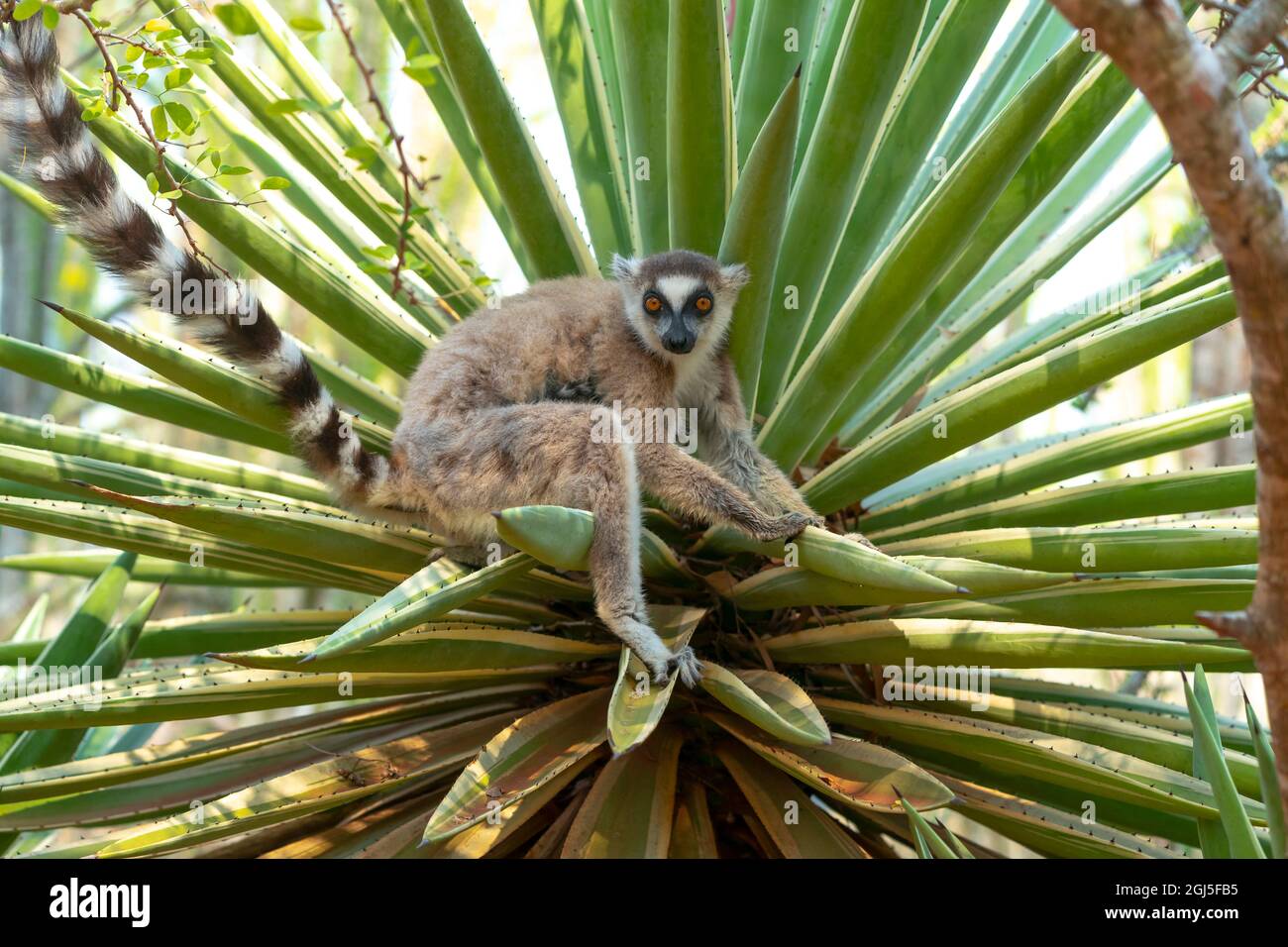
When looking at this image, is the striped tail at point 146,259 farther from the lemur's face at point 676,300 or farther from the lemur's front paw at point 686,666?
the lemur's front paw at point 686,666

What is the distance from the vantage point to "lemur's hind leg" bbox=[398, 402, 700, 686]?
9.14ft

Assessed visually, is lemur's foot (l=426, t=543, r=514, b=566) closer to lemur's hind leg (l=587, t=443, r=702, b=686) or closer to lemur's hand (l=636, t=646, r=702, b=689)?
lemur's hind leg (l=587, t=443, r=702, b=686)

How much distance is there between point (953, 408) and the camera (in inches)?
114

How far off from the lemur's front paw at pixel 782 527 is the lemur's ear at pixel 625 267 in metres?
1.11

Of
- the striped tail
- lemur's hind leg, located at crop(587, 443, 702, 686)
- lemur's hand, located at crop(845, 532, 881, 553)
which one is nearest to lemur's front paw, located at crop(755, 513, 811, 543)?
lemur's hand, located at crop(845, 532, 881, 553)

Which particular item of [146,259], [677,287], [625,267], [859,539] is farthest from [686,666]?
[146,259]

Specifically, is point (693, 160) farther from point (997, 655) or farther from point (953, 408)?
point (997, 655)

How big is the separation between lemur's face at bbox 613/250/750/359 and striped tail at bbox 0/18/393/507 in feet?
3.06

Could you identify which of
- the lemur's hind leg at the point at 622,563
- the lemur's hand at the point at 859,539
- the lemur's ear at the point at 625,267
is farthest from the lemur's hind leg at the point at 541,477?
the lemur's ear at the point at 625,267

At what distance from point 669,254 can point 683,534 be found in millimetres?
825

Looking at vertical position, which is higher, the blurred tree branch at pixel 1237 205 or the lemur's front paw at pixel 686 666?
the blurred tree branch at pixel 1237 205

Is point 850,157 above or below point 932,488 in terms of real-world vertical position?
above

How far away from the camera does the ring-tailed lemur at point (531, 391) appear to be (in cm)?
274
